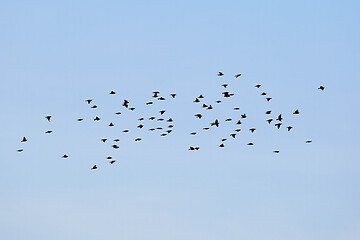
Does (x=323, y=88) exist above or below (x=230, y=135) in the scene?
above

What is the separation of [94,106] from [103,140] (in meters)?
4.36

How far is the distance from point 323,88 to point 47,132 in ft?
116

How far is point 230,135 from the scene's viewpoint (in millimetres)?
72812

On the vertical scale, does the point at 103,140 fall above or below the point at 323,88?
below

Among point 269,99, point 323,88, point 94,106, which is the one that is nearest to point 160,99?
point 94,106

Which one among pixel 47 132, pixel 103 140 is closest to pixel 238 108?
pixel 103 140

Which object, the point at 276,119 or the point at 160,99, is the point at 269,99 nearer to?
the point at 276,119

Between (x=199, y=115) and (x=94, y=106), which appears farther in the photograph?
(x=199, y=115)

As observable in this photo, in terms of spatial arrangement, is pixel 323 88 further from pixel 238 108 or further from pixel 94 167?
pixel 94 167

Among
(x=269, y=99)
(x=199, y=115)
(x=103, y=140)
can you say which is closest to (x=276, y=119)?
(x=269, y=99)

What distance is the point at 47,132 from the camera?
2817 inches

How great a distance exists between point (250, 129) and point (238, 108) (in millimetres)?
3949

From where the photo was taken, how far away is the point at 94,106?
70375mm

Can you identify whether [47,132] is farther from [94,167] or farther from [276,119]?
[276,119]
